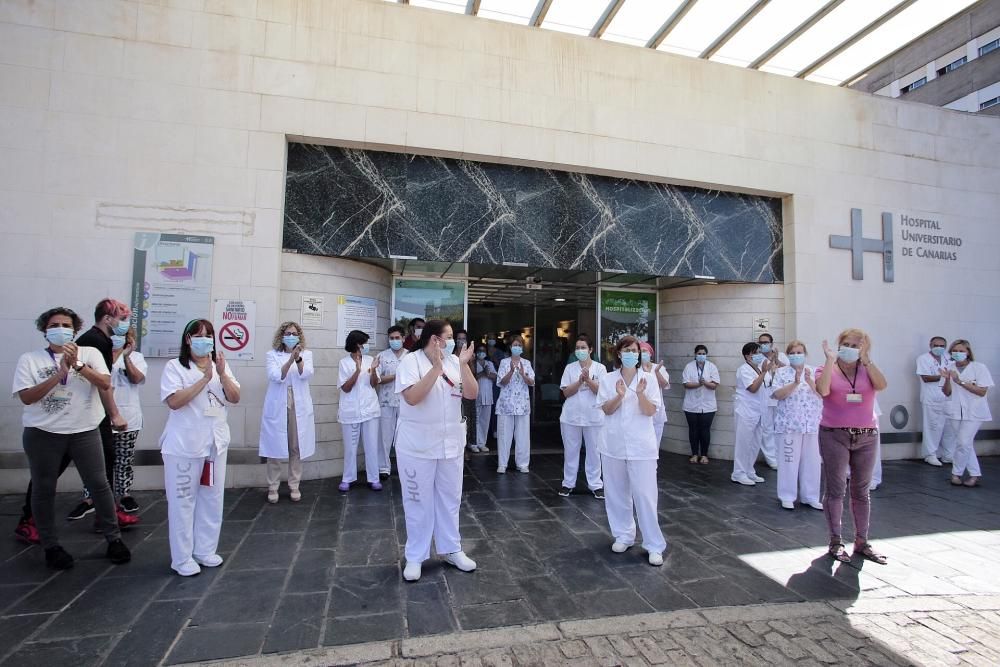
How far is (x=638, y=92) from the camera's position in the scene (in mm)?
7375

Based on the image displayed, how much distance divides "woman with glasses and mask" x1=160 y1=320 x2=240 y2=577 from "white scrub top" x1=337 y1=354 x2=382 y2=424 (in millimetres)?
2049

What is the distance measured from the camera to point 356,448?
5.93 meters

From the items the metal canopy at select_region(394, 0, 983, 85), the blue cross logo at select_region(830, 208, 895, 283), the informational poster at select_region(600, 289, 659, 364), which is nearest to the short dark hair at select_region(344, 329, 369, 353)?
the informational poster at select_region(600, 289, 659, 364)

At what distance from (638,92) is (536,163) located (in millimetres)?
2032

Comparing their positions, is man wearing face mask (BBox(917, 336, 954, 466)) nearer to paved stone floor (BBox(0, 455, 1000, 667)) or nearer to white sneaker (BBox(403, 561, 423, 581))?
paved stone floor (BBox(0, 455, 1000, 667))

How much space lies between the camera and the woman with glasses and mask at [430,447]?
12.0 feet

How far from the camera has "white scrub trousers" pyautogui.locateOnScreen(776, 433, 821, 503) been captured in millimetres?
5465

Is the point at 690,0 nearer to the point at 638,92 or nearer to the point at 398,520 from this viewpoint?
the point at 638,92

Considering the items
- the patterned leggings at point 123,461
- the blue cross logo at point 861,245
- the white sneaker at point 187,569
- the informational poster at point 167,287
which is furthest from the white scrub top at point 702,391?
the patterned leggings at point 123,461

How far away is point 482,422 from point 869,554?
5.44 meters

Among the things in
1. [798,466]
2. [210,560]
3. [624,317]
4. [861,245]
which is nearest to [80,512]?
[210,560]

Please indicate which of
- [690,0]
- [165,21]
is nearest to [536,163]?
[690,0]

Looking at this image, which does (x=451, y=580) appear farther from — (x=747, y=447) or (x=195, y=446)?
(x=747, y=447)

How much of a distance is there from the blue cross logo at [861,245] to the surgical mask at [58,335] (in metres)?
9.90
